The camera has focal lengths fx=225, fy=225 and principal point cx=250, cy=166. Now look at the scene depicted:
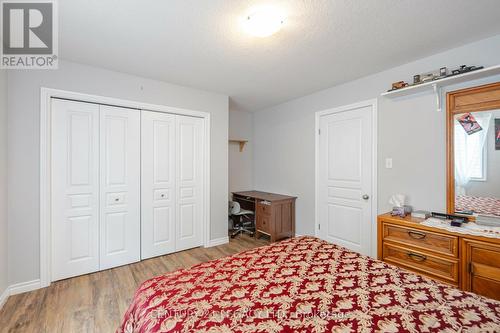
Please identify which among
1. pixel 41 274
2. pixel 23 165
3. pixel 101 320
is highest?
pixel 23 165

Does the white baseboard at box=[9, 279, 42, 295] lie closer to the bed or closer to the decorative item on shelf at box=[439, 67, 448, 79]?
the bed

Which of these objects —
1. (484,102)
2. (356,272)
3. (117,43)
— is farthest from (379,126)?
(117,43)

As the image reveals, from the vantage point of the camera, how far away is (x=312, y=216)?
3729mm

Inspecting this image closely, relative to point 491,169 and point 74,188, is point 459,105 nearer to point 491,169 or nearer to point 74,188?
point 491,169

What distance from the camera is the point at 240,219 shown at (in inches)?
175

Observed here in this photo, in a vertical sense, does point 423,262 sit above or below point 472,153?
below

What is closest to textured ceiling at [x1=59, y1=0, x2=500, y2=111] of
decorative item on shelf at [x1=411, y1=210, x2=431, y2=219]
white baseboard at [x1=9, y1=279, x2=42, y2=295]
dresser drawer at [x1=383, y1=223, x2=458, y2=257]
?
decorative item on shelf at [x1=411, y1=210, x2=431, y2=219]

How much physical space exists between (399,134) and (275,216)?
2.11 m

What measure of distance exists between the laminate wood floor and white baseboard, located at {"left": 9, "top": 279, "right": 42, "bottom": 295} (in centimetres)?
6

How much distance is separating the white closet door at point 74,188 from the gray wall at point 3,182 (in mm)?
361

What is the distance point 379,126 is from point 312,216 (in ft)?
5.60

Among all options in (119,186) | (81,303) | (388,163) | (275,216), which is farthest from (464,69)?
(81,303)

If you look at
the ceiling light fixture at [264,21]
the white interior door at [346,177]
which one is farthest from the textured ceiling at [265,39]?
the white interior door at [346,177]

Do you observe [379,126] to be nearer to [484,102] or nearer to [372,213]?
[484,102]
